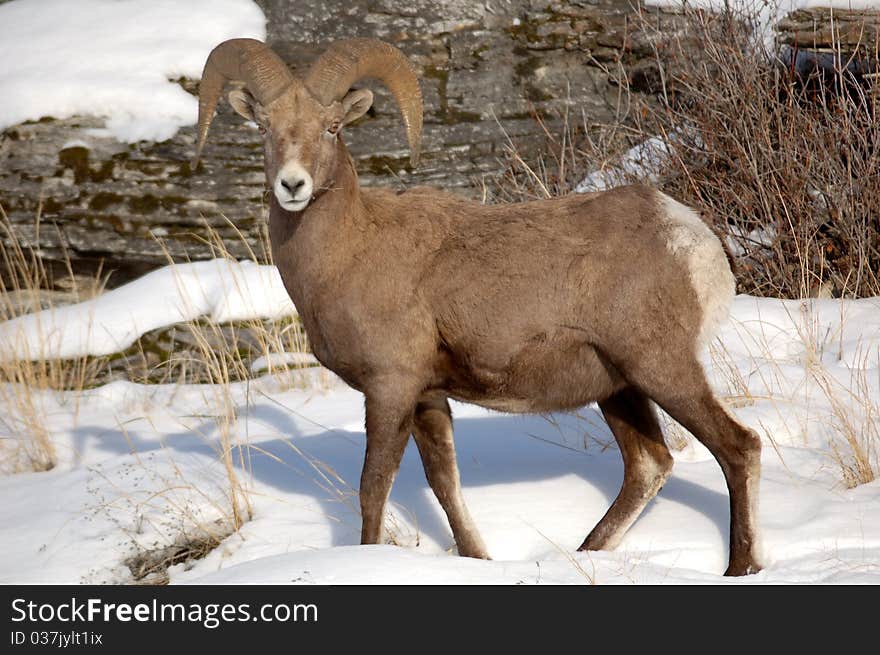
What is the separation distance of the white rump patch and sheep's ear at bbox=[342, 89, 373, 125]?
4.63ft

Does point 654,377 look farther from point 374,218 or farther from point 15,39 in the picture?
point 15,39

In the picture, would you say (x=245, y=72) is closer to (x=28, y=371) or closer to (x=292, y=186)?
(x=292, y=186)

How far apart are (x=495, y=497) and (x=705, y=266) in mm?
1595

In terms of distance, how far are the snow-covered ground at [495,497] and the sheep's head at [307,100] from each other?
147 cm

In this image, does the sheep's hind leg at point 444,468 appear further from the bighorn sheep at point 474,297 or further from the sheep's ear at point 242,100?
the sheep's ear at point 242,100

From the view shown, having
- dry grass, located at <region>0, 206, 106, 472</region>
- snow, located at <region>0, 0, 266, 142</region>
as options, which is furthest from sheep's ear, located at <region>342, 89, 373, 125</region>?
snow, located at <region>0, 0, 266, 142</region>

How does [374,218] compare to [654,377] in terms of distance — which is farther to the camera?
[374,218]

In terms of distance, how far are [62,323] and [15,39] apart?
119 inches

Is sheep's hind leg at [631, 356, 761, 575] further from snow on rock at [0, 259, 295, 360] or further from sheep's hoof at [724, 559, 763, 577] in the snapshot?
snow on rock at [0, 259, 295, 360]

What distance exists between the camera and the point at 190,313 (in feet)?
27.4

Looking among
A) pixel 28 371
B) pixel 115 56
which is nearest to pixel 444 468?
pixel 28 371

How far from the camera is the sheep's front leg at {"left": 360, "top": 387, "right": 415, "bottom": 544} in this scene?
4.39 m

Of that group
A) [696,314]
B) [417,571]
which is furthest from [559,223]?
[417,571]

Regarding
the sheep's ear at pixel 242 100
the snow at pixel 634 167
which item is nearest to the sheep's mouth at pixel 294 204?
the sheep's ear at pixel 242 100
